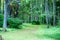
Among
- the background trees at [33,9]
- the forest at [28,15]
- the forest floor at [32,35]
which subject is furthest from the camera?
the background trees at [33,9]

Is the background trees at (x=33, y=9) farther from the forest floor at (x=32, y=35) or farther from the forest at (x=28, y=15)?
the forest floor at (x=32, y=35)

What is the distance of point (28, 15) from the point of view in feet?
162

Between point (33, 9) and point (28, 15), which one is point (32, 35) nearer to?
point (33, 9)

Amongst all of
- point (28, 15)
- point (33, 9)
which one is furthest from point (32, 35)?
point (28, 15)

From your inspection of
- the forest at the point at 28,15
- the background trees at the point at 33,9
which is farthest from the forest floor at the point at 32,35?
the background trees at the point at 33,9

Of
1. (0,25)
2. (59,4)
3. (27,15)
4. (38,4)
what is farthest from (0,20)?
(27,15)

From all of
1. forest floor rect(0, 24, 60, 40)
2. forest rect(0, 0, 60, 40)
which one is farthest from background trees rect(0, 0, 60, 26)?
forest floor rect(0, 24, 60, 40)

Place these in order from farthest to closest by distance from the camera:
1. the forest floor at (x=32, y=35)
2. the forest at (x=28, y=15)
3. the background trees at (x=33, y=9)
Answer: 1. the background trees at (x=33, y=9)
2. the forest at (x=28, y=15)
3. the forest floor at (x=32, y=35)

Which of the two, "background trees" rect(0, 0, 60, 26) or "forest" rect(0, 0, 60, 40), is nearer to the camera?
"forest" rect(0, 0, 60, 40)

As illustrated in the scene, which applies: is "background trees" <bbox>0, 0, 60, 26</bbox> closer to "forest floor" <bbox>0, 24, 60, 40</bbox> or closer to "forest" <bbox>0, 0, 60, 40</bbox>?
"forest" <bbox>0, 0, 60, 40</bbox>

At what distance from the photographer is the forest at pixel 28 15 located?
63.3ft

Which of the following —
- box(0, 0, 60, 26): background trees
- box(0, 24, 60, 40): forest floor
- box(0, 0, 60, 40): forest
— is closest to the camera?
box(0, 24, 60, 40): forest floor

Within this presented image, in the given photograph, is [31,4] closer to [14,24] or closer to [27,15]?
[27,15]

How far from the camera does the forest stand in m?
19.3
